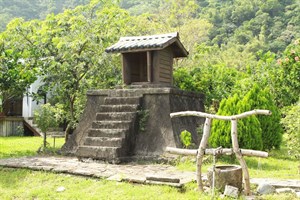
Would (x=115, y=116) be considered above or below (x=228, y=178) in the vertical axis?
above

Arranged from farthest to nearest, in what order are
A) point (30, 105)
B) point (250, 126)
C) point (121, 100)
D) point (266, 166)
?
point (30, 105) → point (121, 100) → point (250, 126) → point (266, 166)

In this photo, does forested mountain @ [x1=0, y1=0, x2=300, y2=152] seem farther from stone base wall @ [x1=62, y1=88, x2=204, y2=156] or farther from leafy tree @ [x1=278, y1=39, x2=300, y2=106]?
stone base wall @ [x1=62, y1=88, x2=204, y2=156]

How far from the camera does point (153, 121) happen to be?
29.7 feet

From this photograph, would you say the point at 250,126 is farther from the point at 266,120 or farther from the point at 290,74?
the point at 290,74

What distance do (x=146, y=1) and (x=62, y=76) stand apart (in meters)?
43.2

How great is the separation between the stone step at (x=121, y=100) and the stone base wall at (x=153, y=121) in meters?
0.12

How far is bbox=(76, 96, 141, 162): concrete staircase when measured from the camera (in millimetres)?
8344

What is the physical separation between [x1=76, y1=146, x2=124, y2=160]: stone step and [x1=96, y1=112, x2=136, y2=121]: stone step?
3.05 ft

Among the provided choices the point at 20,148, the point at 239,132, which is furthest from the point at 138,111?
the point at 20,148

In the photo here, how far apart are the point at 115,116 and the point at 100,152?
3.65ft

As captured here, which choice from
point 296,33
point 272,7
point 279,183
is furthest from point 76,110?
point 272,7

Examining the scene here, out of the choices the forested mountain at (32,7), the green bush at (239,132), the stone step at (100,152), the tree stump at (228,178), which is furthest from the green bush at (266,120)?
the forested mountain at (32,7)

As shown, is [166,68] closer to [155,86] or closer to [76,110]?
[155,86]

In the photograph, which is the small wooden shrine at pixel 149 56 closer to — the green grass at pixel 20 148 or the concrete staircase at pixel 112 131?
the concrete staircase at pixel 112 131
